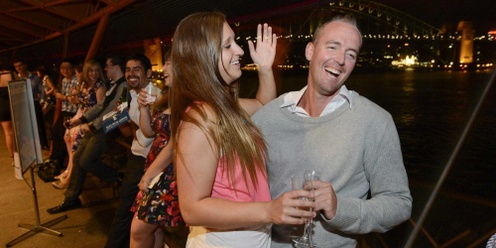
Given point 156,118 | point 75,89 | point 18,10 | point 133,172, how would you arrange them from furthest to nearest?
1. point 18,10
2. point 75,89
3. point 133,172
4. point 156,118

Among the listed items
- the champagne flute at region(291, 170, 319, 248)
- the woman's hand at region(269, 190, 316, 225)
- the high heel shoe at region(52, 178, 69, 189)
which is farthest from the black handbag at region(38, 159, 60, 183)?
the woman's hand at region(269, 190, 316, 225)

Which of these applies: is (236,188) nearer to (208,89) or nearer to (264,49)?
(208,89)

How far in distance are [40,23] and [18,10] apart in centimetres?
103

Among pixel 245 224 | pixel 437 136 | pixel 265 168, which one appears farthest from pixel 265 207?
pixel 437 136

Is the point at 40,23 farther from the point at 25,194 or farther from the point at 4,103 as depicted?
the point at 25,194

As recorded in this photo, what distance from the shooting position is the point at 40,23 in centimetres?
1097

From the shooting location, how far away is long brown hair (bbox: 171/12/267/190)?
1395mm

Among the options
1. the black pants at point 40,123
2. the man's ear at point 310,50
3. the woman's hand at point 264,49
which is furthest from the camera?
the black pants at point 40,123

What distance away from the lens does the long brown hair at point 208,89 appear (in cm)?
139

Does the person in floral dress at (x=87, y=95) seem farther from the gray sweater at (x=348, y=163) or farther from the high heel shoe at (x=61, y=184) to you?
the gray sweater at (x=348, y=163)

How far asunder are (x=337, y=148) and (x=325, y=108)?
0.72 feet

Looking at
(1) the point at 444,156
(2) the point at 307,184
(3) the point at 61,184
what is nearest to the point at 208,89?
(2) the point at 307,184

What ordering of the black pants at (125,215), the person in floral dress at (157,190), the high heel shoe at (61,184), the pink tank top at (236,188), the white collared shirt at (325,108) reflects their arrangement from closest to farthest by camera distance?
the pink tank top at (236,188) → the white collared shirt at (325,108) → the person in floral dress at (157,190) → the black pants at (125,215) → the high heel shoe at (61,184)

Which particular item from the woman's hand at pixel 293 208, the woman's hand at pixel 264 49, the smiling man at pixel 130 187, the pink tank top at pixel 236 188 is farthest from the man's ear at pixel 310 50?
the smiling man at pixel 130 187
